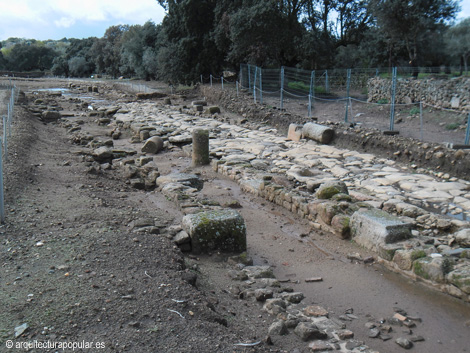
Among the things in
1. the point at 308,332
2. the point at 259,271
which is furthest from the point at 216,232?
the point at 308,332

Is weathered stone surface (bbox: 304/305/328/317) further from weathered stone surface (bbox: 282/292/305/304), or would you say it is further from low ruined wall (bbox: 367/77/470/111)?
low ruined wall (bbox: 367/77/470/111)

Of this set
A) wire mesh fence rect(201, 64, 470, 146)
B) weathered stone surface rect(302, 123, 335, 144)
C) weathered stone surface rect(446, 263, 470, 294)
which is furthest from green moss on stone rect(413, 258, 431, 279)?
weathered stone surface rect(302, 123, 335, 144)

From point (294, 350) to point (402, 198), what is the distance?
4730 millimetres

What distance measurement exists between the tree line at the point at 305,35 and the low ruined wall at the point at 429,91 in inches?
161

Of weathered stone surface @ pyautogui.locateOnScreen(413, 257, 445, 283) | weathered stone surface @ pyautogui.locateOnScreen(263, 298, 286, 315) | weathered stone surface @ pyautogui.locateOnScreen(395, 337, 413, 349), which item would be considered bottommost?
weathered stone surface @ pyautogui.locateOnScreen(395, 337, 413, 349)

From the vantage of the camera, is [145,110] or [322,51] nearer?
[145,110]

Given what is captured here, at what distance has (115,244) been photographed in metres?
4.70

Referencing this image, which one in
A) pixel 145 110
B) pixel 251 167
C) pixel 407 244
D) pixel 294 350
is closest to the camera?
pixel 294 350

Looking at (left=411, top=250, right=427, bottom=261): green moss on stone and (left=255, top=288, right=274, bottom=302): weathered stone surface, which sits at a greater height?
(left=411, top=250, right=427, bottom=261): green moss on stone

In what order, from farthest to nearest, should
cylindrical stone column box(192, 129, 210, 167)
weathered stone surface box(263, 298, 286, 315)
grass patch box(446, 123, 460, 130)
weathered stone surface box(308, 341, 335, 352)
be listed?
grass patch box(446, 123, 460, 130) < cylindrical stone column box(192, 129, 210, 167) < weathered stone surface box(263, 298, 286, 315) < weathered stone surface box(308, 341, 335, 352)

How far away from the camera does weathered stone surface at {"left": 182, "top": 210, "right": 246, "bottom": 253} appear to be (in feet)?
18.2

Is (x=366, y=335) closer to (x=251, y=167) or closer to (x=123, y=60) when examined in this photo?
(x=251, y=167)

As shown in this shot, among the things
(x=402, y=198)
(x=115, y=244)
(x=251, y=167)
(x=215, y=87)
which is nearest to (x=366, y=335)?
(x=115, y=244)

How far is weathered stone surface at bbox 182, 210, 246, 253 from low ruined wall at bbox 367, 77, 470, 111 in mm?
13147
